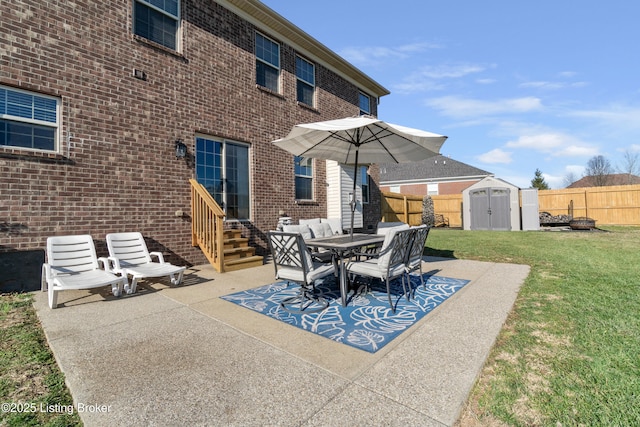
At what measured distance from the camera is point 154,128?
20.8 feet

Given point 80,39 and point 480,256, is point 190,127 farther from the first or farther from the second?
point 480,256

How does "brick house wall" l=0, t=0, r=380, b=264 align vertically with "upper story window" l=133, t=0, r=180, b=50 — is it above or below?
below

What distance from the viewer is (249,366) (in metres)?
2.48

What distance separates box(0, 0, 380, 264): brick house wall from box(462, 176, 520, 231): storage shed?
43.6 feet

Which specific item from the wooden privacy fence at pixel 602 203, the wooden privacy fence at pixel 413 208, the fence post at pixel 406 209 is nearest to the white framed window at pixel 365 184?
the wooden privacy fence at pixel 413 208

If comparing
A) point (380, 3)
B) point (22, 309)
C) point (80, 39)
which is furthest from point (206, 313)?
point (380, 3)

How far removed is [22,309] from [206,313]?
255 centimetres

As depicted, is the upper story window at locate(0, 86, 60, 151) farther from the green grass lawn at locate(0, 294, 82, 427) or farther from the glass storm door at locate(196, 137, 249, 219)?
the green grass lawn at locate(0, 294, 82, 427)

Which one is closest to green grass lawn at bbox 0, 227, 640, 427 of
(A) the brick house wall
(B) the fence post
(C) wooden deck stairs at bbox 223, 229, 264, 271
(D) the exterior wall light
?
(A) the brick house wall

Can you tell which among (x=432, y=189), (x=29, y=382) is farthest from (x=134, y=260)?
(x=432, y=189)

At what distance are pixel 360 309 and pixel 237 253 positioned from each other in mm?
3962

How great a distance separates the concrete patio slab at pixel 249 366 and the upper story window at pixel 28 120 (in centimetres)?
276

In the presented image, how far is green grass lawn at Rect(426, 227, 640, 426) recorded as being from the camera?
1.87 metres

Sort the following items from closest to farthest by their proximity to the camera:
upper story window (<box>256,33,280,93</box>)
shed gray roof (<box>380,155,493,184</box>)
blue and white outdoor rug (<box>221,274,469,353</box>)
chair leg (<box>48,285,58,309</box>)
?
blue and white outdoor rug (<box>221,274,469,353</box>) → chair leg (<box>48,285,58,309</box>) → upper story window (<box>256,33,280,93</box>) → shed gray roof (<box>380,155,493,184</box>)
